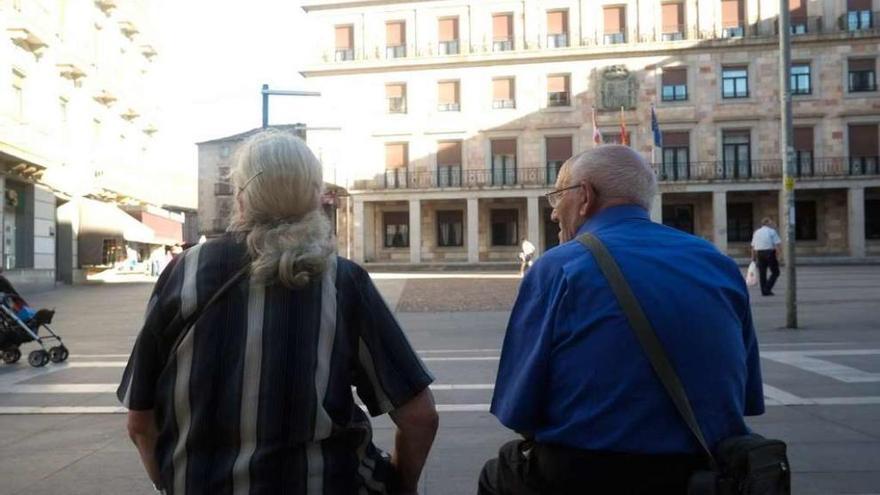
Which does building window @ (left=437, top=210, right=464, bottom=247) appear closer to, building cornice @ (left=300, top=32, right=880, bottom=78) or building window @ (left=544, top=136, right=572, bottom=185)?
building window @ (left=544, top=136, right=572, bottom=185)

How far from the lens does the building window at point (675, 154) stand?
43.4 m

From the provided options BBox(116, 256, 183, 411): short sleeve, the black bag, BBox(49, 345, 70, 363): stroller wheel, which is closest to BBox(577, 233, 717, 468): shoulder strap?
the black bag

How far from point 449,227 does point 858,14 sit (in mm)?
26290

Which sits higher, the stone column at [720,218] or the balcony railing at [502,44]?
the balcony railing at [502,44]

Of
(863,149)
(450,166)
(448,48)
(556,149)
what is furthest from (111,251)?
(863,149)

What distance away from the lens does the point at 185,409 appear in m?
1.88

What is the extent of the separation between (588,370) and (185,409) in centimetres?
105

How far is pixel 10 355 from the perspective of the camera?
33.3 ft

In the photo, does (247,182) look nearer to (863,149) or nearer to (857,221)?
(857,221)

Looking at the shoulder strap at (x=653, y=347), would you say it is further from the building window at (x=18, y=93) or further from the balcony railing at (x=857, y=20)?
the balcony railing at (x=857, y=20)

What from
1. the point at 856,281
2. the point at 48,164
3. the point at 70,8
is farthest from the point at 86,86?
the point at 856,281

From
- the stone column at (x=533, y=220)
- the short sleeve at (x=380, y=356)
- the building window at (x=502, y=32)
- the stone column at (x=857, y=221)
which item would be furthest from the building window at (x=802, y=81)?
the short sleeve at (x=380, y=356)

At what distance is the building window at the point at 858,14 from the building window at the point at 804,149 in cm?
628

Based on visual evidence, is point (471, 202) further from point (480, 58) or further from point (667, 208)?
point (667, 208)
